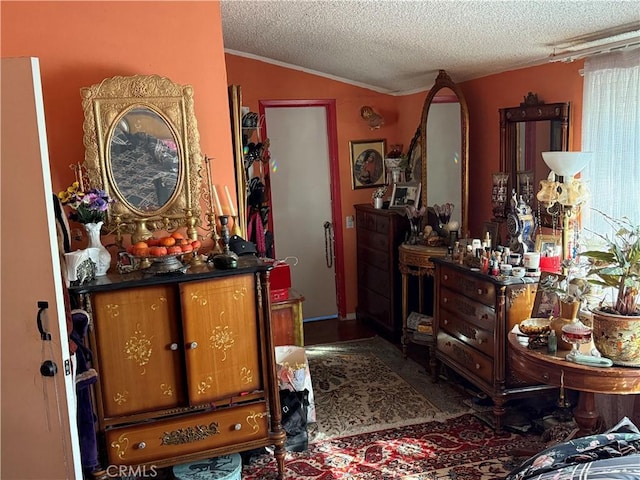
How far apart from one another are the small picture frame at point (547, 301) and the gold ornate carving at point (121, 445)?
208cm

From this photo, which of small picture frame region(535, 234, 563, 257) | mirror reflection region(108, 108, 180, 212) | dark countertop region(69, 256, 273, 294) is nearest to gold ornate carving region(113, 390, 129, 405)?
dark countertop region(69, 256, 273, 294)

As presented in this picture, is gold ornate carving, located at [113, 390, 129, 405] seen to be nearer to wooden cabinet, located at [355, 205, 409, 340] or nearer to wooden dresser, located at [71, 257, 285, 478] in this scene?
wooden dresser, located at [71, 257, 285, 478]

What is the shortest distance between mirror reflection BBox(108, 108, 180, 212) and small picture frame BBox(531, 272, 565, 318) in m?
1.95

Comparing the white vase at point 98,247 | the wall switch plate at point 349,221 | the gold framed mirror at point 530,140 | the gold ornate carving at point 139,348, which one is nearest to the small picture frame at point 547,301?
the gold framed mirror at point 530,140

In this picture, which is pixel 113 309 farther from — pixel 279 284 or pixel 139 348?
pixel 279 284

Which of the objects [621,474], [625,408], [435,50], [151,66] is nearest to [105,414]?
[151,66]

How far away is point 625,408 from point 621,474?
1535 millimetres

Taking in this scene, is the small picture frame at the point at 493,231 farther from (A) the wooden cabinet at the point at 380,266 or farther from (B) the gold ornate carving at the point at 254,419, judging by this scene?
(B) the gold ornate carving at the point at 254,419

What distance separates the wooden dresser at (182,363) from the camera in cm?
265

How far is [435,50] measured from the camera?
3.82 metres

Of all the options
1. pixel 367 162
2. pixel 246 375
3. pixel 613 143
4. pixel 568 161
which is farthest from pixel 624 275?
pixel 367 162

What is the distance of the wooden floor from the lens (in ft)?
16.7

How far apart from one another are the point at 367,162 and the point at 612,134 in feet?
8.66

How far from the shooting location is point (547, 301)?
298 centimetres
